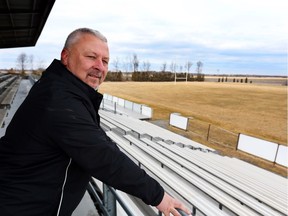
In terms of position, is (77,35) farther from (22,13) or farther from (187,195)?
(22,13)

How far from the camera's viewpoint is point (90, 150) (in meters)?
1.14

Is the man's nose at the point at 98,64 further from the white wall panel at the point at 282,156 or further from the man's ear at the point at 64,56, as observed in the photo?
the white wall panel at the point at 282,156

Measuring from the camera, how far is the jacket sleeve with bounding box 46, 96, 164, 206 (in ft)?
3.74

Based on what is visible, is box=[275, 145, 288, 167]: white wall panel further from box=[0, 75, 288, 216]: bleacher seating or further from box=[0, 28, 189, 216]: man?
box=[0, 28, 189, 216]: man

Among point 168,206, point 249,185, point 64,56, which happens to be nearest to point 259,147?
point 249,185

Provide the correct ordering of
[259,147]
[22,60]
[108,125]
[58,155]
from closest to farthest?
[58,155], [259,147], [108,125], [22,60]

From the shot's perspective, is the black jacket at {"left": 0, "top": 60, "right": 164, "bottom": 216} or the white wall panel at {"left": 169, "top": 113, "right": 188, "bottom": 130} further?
the white wall panel at {"left": 169, "top": 113, "right": 188, "bottom": 130}

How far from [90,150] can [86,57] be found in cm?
57

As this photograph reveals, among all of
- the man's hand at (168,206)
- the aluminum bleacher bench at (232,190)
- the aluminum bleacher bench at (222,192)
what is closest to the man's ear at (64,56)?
the man's hand at (168,206)

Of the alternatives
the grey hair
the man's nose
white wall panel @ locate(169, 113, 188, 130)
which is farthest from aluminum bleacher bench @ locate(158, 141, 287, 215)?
white wall panel @ locate(169, 113, 188, 130)

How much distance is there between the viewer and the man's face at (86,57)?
1.43 meters

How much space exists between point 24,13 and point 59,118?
1045 centimetres

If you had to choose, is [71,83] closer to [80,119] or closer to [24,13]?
[80,119]

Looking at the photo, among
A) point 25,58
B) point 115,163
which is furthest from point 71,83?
point 25,58
